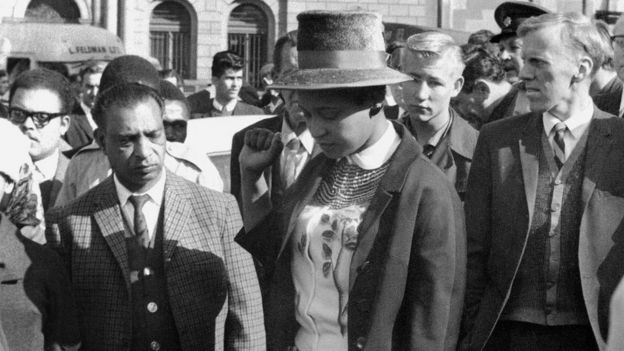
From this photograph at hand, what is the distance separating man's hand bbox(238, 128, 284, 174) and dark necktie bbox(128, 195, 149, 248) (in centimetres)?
73

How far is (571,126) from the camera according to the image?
4.96m

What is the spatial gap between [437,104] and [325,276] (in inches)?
89.0

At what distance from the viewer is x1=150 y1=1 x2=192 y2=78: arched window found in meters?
31.7

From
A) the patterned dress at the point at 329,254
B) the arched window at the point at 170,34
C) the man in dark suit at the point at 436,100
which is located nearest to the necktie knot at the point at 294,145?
the man in dark suit at the point at 436,100

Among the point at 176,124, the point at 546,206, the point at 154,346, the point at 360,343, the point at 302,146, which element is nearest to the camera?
the point at 360,343

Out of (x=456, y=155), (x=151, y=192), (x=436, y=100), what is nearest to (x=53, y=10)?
(x=436, y=100)

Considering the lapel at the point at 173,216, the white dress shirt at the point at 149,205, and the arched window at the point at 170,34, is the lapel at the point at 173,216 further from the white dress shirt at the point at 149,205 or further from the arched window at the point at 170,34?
the arched window at the point at 170,34

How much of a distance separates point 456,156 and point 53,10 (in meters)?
25.8

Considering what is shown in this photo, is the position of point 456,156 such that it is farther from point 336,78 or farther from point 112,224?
point 336,78

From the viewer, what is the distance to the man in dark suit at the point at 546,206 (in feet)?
15.6

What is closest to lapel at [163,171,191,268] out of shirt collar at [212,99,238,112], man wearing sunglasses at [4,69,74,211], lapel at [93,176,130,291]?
lapel at [93,176,130,291]

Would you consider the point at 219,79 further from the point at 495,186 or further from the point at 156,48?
the point at 156,48

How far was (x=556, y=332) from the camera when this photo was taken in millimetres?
4785

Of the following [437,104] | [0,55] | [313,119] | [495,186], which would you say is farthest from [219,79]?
[313,119]
